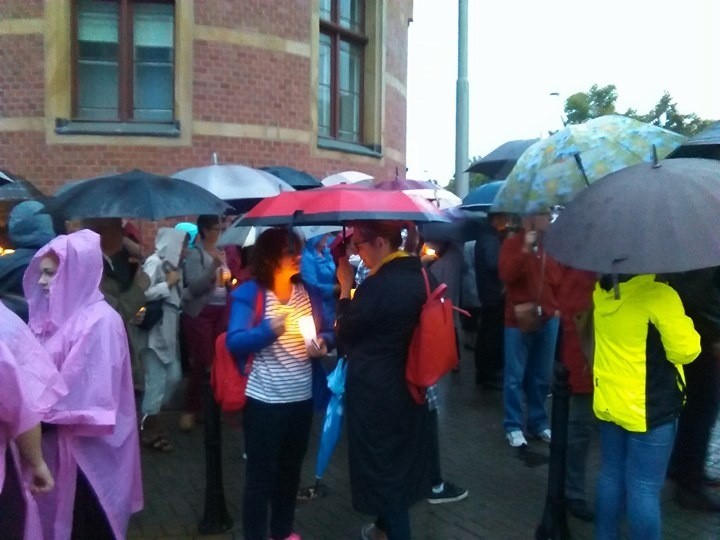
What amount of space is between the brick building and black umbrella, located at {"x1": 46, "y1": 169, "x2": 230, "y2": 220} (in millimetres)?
5066

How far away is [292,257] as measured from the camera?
417 centimetres

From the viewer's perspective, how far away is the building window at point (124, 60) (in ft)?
35.1

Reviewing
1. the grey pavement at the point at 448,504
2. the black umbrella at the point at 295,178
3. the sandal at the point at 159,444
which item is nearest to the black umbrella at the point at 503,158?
the black umbrella at the point at 295,178

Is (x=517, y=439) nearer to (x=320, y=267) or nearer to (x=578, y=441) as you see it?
(x=578, y=441)

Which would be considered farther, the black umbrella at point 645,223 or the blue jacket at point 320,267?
the blue jacket at point 320,267

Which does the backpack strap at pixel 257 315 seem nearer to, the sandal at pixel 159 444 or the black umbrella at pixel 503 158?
the sandal at pixel 159 444

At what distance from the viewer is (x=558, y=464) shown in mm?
4574

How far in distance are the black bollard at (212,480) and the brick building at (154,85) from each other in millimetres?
6266

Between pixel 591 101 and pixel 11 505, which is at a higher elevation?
pixel 591 101

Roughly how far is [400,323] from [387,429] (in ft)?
1.77

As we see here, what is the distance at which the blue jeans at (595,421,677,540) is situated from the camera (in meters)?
3.75

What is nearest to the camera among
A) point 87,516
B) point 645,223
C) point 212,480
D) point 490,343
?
point 645,223

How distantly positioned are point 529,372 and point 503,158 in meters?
2.50

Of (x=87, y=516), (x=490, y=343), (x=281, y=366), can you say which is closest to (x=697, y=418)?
(x=281, y=366)
